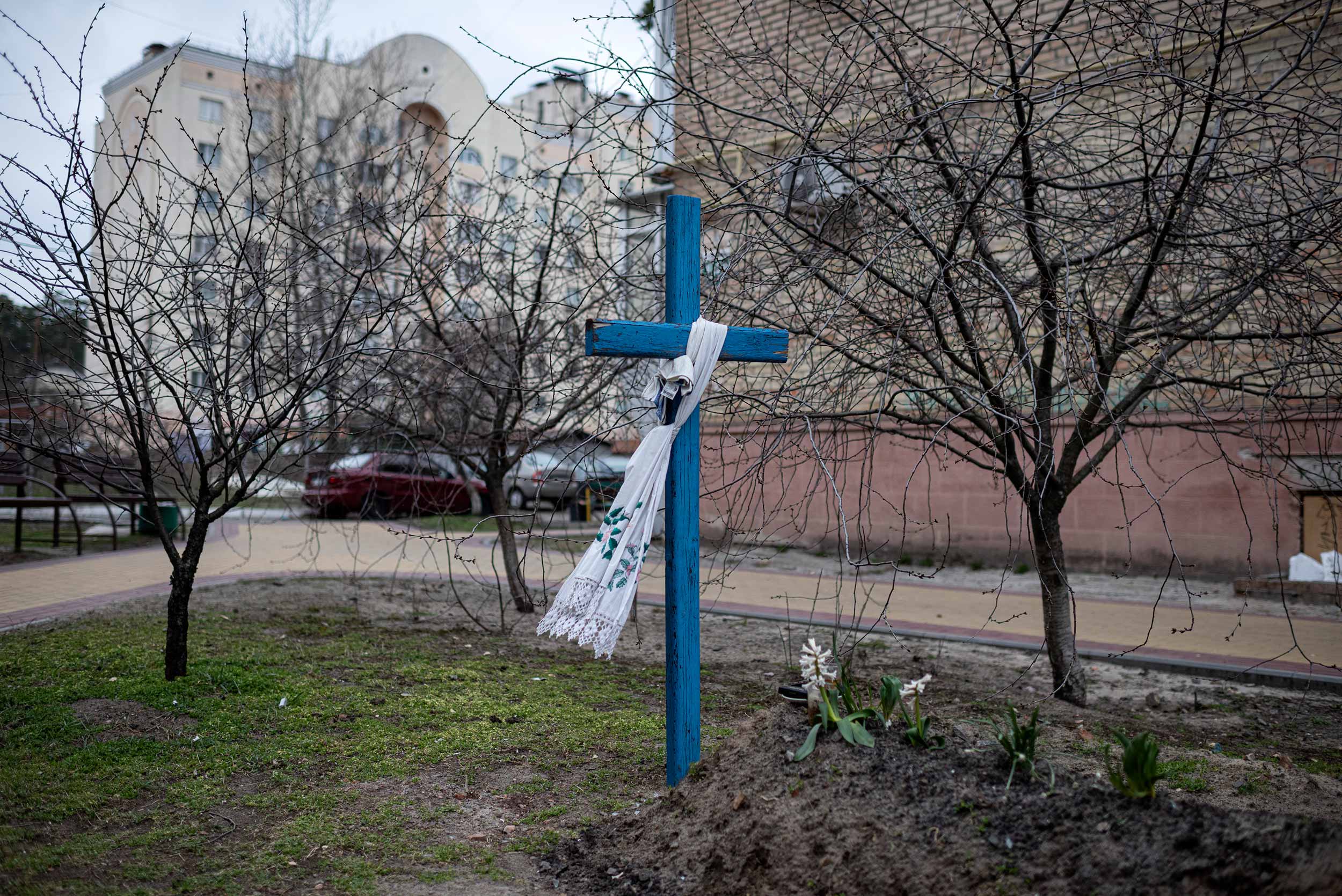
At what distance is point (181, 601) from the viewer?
5098 mm

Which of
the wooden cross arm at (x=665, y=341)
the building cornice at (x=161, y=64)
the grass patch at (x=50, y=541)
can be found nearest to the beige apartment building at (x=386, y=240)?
the wooden cross arm at (x=665, y=341)

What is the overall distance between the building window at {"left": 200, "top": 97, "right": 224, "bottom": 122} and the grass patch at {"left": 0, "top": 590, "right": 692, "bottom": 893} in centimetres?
3610

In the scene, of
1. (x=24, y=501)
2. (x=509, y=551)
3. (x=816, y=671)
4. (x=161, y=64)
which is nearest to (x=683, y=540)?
(x=816, y=671)

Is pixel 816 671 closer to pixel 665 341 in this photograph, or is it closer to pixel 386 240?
pixel 665 341

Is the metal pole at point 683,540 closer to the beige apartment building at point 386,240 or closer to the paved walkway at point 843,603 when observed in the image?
the beige apartment building at point 386,240

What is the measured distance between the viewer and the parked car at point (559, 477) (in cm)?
400

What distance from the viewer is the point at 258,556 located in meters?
12.4

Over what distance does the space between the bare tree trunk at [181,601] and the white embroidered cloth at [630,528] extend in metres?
2.52

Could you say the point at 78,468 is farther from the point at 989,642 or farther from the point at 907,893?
the point at 989,642

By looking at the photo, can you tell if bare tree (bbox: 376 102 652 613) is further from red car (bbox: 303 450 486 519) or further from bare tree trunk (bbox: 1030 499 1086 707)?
bare tree trunk (bbox: 1030 499 1086 707)

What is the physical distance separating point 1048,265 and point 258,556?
427 inches

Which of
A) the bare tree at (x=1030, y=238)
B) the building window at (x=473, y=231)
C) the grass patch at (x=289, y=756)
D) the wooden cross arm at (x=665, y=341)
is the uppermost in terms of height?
the building window at (x=473, y=231)

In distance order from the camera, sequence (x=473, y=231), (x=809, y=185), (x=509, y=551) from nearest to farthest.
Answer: (x=809, y=185), (x=509, y=551), (x=473, y=231)

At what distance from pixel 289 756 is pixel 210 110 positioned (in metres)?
39.8
